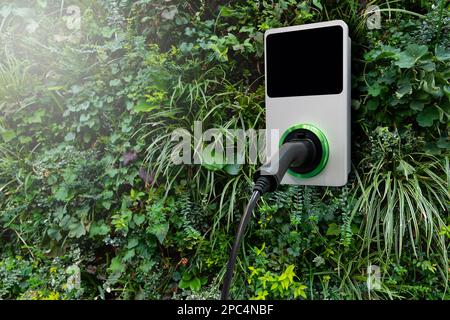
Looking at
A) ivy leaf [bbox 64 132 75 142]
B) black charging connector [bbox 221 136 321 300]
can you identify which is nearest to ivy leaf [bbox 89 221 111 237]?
ivy leaf [bbox 64 132 75 142]

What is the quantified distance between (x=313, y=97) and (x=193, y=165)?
377 mm

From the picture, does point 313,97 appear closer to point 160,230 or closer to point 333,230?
point 333,230

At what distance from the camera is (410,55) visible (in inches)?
26.9

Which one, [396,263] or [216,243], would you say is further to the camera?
[216,243]

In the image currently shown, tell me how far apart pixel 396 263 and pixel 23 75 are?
1195 millimetres

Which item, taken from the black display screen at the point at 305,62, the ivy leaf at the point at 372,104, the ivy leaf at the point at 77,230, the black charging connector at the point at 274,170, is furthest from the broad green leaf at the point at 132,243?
the ivy leaf at the point at 372,104

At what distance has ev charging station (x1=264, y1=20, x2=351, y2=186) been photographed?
2.08 ft

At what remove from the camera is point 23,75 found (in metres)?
1.13

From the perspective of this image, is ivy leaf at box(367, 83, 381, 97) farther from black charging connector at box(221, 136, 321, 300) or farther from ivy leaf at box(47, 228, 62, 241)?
ivy leaf at box(47, 228, 62, 241)

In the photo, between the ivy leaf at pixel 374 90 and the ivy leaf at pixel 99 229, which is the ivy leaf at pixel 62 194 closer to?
the ivy leaf at pixel 99 229

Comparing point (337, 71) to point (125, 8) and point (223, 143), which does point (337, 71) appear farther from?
point (125, 8)

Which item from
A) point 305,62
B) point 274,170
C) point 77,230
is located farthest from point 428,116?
point 77,230

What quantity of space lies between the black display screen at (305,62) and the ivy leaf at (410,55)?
14 cm

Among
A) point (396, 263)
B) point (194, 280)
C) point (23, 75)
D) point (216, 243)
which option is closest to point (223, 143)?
point (216, 243)
